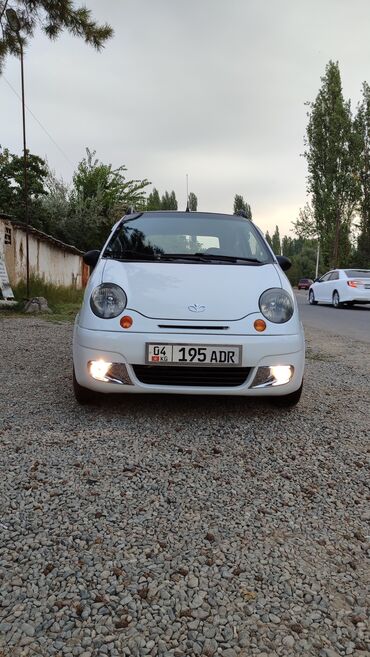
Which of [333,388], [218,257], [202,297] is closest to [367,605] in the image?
[202,297]

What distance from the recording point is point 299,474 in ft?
7.93

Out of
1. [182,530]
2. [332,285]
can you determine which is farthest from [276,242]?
[182,530]

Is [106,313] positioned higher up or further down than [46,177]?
further down

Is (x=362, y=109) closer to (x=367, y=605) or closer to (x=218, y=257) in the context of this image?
(x=218, y=257)

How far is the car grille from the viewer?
9.66 feet

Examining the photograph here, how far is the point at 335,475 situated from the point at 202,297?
1.29 meters

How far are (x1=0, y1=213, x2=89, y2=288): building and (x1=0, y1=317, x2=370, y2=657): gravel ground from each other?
30.9ft

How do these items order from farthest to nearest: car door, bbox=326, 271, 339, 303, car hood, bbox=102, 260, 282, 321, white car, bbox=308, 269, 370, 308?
car door, bbox=326, 271, 339, 303, white car, bbox=308, 269, 370, 308, car hood, bbox=102, 260, 282, 321

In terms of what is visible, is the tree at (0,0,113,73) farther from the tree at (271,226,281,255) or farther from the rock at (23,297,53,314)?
the tree at (271,226,281,255)

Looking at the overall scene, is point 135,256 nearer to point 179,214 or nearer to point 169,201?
point 179,214

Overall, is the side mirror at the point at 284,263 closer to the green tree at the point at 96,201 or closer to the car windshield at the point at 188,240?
the car windshield at the point at 188,240

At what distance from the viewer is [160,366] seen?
2932 mm

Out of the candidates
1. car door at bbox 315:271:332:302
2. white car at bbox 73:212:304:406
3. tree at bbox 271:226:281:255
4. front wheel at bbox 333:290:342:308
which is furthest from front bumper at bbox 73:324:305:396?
tree at bbox 271:226:281:255

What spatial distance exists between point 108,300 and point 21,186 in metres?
24.2
